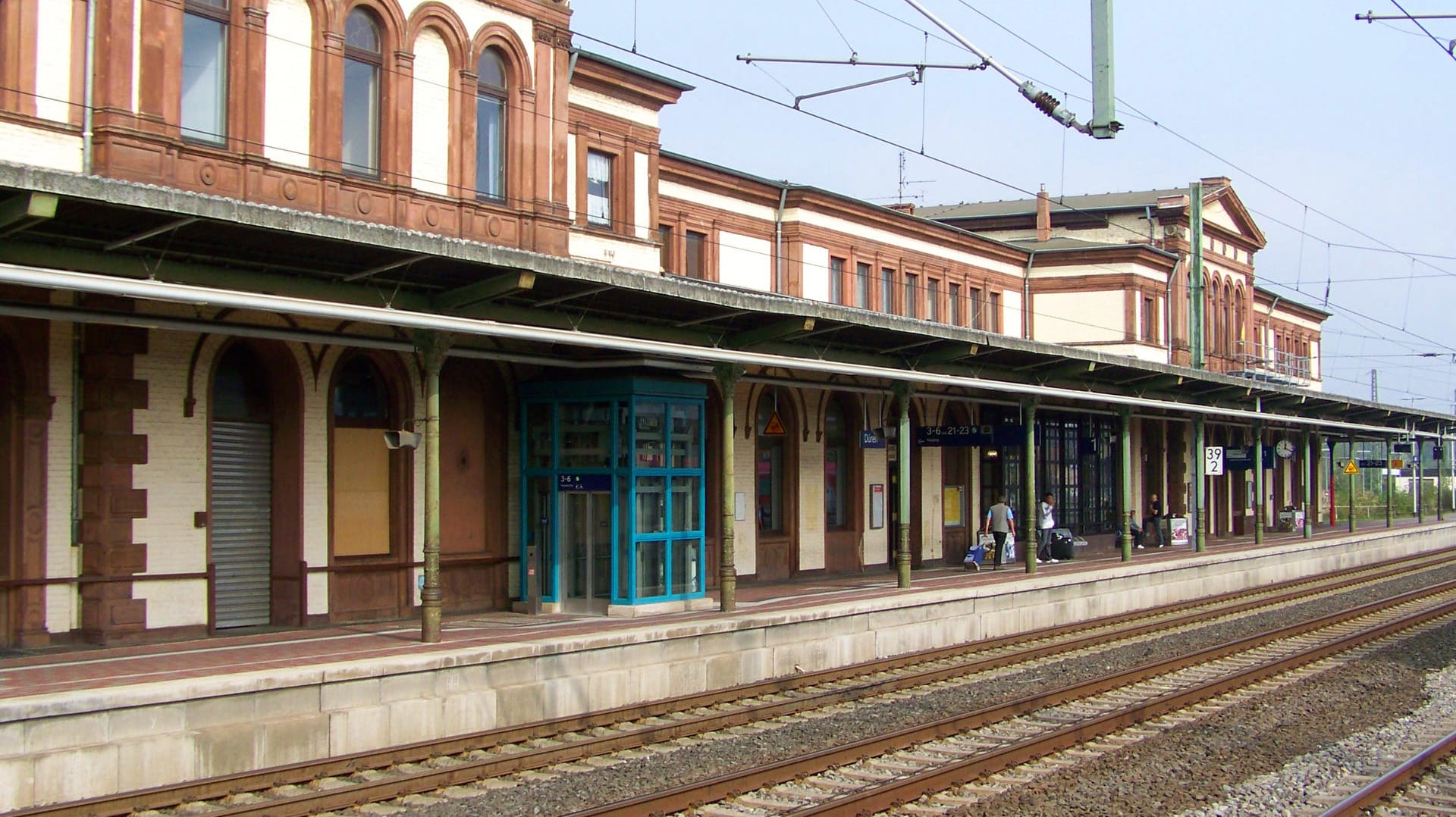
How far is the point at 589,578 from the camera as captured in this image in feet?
54.0

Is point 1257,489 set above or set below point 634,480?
below

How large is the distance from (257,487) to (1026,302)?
2551 centimetres

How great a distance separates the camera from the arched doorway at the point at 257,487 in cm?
1409

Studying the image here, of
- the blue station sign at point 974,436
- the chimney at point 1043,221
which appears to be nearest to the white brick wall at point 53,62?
the blue station sign at point 974,436

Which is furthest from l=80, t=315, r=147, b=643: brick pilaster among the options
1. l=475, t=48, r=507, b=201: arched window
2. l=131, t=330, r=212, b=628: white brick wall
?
l=475, t=48, r=507, b=201: arched window

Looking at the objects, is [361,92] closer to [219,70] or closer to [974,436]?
[219,70]

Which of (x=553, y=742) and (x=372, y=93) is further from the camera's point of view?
(x=372, y=93)

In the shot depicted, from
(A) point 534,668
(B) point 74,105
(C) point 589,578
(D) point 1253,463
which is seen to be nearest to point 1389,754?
(A) point 534,668

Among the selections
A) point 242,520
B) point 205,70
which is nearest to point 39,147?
point 205,70

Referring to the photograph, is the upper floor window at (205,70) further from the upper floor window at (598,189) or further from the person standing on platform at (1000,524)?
the person standing on platform at (1000,524)

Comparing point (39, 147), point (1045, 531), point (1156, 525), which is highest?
point (39, 147)

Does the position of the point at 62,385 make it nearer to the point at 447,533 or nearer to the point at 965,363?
the point at 447,533

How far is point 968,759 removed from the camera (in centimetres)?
1007

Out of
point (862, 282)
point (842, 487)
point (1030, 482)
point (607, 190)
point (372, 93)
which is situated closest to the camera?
point (372, 93)
